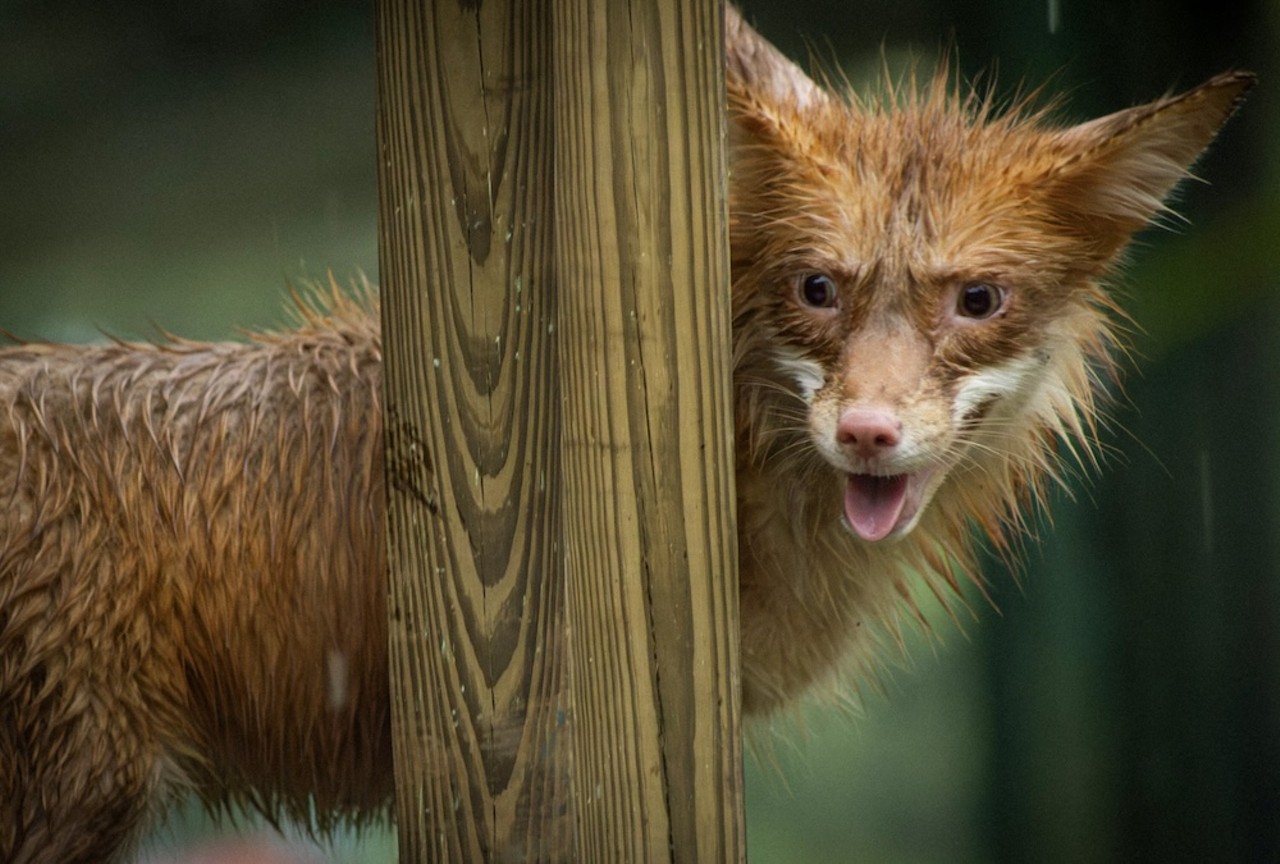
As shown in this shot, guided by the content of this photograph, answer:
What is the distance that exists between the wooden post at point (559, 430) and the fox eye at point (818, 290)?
58 cm

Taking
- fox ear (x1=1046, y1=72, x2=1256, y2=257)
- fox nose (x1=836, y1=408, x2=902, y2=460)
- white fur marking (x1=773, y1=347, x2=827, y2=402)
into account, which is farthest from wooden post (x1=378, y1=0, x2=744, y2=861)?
fox ear (x1=1046, y1=72, x2=1256, y2=257)

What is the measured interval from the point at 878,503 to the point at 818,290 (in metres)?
0.33

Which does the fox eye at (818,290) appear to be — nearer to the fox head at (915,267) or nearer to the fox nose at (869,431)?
the fox head at (915,267)

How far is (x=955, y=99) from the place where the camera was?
1.97 meters

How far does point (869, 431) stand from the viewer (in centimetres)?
164

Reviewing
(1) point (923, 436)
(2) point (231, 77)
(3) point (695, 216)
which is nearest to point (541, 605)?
(3) point (695, 216)

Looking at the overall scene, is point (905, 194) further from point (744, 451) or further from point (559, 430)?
point (559, 430)

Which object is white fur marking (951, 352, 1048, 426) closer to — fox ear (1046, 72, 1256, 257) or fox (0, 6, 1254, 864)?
fox (0, 6, 1254, 864)

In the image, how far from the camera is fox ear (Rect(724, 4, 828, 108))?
1.90m

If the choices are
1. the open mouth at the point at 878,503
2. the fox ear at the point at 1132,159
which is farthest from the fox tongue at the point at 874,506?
the fox ear at the point at 1132,159

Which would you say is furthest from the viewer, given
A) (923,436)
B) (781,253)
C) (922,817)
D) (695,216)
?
(922,817)

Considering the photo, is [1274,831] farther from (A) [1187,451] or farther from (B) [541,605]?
(B) [541,605]

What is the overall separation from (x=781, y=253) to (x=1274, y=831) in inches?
53.2

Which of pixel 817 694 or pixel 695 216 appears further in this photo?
pixel 817 694
